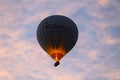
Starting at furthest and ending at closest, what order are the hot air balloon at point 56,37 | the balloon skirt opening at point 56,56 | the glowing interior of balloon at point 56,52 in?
the hot air balloon at point 56,37, the glowing interior of balloon at point 56,52, the balloon skirt opening at point 56,56

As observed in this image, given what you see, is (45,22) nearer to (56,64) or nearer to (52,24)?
(52,24)

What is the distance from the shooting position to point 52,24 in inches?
2496

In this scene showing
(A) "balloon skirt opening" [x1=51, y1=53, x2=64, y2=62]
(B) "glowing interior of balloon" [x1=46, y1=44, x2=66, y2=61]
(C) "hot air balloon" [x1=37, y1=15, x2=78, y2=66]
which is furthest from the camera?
(C) "hot air balloon" [x1=37, y1=15, x2=78, y2=66]

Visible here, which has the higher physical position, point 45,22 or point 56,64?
point 45,22

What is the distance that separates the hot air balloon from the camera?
63.0 metres

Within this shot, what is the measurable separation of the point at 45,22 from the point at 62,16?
2.15 m

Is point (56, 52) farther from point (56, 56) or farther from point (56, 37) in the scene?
point (56, 37)

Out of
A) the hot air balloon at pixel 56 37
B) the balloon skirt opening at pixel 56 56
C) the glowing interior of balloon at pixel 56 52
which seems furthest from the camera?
the hot air balloon at pixel 56 37

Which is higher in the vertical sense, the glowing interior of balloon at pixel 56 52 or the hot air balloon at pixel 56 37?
the hot air balloon at pixel 56 37

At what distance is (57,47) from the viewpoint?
62.9 m

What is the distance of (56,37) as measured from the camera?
2485 inches

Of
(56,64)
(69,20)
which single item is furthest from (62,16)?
(56,64)

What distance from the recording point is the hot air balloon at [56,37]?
63.0 m

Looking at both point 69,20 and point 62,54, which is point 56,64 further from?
point 69,20
